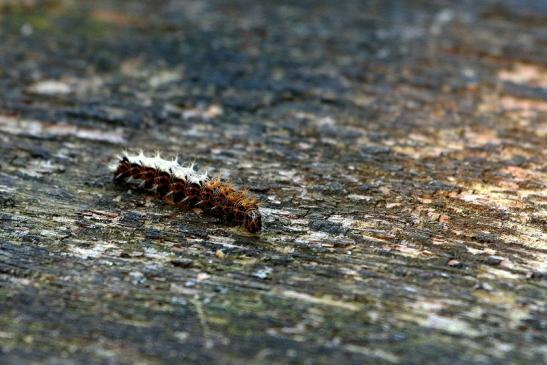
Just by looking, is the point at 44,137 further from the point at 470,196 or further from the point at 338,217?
the point at 470,196

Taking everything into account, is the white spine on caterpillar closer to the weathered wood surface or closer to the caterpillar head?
the weathered wood surface

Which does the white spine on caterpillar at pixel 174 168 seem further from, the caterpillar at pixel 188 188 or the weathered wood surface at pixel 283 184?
the weathered wood surface at pixel 283 184

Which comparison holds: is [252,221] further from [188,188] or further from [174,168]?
[174,168]

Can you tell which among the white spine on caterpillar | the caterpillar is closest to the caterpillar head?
the caterpillar

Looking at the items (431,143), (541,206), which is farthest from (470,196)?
(431,143)

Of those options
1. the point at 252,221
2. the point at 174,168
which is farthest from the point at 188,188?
the point at 252,221
